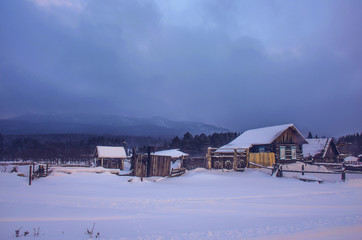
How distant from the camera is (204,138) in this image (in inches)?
3497

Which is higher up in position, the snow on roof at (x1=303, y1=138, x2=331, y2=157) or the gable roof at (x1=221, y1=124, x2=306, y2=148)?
the gable roof at (x1=221, y1=124, x2=306, y2=148)

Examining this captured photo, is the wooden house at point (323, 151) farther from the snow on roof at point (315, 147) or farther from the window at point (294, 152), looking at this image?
the window at point (294, 152)

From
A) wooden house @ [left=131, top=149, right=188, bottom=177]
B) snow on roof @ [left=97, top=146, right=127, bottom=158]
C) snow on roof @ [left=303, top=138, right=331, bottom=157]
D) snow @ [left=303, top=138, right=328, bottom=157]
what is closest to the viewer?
wooden house @ [left=131, top=149, right=188, bottom=177]

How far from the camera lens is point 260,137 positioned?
1204 inches

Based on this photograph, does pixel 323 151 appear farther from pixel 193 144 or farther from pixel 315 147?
pixel 193 144

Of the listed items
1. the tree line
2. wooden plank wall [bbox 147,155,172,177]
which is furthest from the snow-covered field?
the tree line

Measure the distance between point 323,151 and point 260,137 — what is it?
1553cm

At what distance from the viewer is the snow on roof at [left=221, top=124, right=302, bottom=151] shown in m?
28.6

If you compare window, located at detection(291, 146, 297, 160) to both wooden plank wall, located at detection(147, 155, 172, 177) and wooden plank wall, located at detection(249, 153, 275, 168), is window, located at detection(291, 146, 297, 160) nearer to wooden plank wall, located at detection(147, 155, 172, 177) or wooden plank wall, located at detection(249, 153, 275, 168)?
wooden plank wall, located at detection(249, 153, 275, 168)

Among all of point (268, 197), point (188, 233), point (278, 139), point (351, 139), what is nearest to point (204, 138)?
point (278, 139)

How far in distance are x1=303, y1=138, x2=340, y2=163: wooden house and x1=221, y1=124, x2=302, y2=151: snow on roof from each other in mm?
12457

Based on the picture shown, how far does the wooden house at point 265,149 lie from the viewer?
25.9m

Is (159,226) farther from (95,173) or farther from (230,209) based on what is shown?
(95,173)

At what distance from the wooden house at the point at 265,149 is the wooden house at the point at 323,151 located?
9.85m
